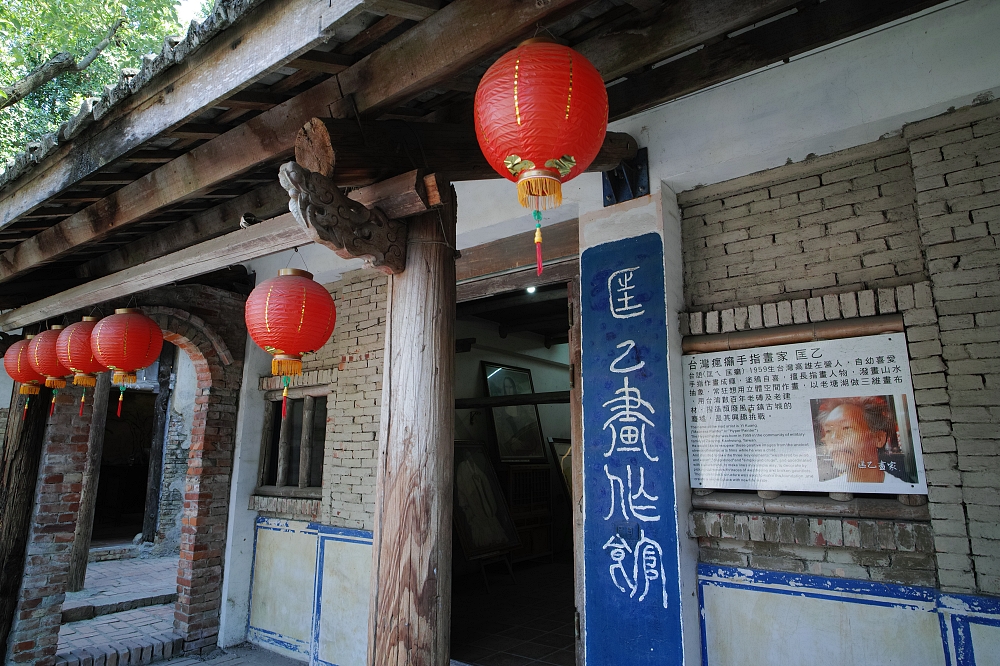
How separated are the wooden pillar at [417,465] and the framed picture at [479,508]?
4548 millimetres

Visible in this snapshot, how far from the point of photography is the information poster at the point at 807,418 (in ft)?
9.64

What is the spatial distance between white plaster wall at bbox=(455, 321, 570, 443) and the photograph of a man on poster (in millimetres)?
5651

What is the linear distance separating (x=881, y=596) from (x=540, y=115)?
9.13 ft

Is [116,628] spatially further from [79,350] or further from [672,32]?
[672,32]

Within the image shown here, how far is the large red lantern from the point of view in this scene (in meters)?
1.99

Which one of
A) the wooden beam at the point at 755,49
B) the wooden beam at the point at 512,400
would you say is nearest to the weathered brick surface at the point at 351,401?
the wooden beam at the point at 512,400

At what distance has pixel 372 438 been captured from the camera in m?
5.15

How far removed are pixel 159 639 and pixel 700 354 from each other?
19.1 feet

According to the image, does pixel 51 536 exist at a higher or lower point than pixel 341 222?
lower

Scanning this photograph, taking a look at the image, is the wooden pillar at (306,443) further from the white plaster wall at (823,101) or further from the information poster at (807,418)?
the information poster at (807,418)

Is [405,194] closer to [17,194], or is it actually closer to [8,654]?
[17,194]

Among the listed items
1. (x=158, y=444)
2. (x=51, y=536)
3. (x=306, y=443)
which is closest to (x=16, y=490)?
(x=51, y=536)

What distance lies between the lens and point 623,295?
146 inches

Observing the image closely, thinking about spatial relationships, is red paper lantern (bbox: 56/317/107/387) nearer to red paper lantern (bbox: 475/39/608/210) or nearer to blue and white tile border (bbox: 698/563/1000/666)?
red paper lantern (bbox: 475/39/608/210)
